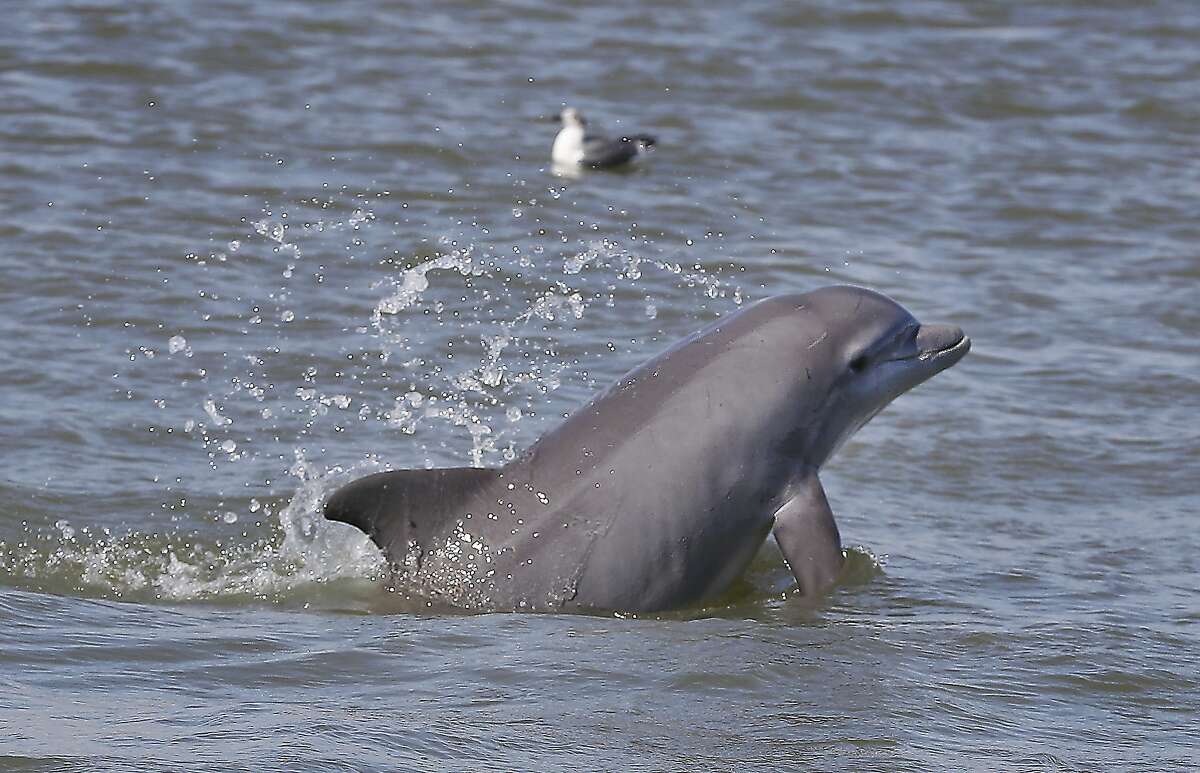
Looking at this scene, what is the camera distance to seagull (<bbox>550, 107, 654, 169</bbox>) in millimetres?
19625

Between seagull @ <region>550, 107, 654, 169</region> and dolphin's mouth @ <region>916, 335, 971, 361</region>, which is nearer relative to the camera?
dolphin's mouth @ <region>916, 335, 971, 361</region>

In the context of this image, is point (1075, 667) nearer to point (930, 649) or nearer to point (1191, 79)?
point (930, 649)

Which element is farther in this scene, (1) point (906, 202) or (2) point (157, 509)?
(1) point (906, 202)

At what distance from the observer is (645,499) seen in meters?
8.19

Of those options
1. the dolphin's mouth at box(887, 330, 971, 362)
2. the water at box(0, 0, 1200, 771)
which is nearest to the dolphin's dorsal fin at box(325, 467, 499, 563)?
the water at box(0, 0, 1200, 771)

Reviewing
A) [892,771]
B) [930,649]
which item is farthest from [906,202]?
[892,771]

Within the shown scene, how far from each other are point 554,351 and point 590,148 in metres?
7.08

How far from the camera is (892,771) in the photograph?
632 centimetres

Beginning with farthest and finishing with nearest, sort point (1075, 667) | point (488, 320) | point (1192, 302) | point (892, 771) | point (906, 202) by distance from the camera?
point (906, 202)
point (1192, 302)
point (488, 320)
point (1075, 667)
point (892, 771)

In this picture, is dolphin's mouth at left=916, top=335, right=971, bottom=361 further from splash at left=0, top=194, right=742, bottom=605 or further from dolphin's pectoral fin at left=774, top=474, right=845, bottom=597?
splash at left=0, top=194, right=742, bottom=605

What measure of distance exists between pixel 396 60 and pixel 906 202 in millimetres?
7249

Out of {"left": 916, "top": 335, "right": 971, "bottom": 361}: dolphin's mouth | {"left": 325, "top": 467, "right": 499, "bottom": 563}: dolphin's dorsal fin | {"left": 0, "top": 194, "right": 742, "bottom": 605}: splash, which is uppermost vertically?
{"left": 916, "top": 335, "right": 971, "bottom": 361}: dolphin's mouth

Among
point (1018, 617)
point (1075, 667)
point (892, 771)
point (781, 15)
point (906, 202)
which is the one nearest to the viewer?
point (892, 771)

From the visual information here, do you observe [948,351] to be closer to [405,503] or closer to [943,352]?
[943,352]
